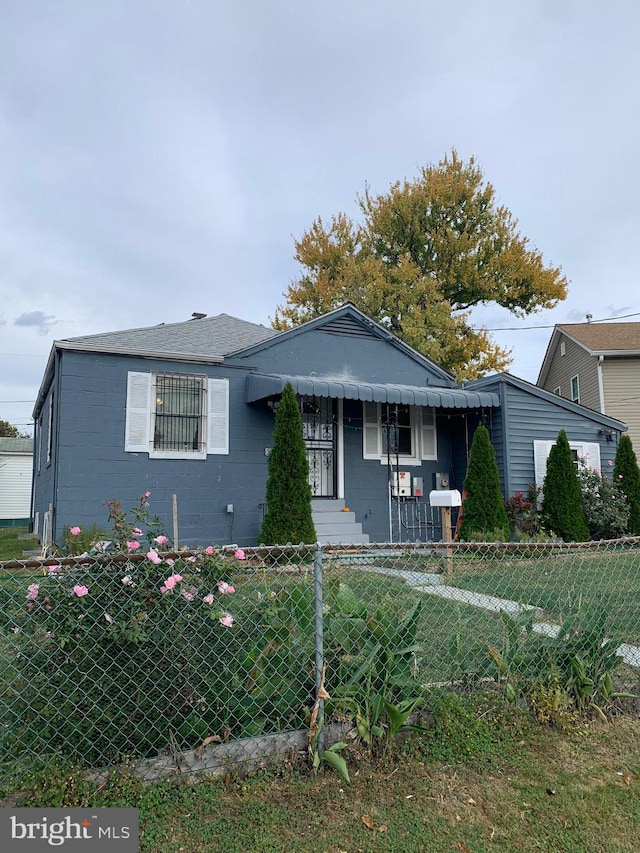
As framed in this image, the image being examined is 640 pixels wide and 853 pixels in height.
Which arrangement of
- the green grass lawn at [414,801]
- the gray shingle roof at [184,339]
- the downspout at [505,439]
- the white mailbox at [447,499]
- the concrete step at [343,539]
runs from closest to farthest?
the green grass lawn at [414,801]
the white mailbox at [447,499]
the gray shingle roof at [184,339]
the concrete step at [343,539]
the downspout at [505,439]

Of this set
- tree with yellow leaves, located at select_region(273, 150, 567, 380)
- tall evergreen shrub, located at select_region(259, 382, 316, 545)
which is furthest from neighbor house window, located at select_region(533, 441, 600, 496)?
tree with yellow leaves, located at select_region(273, 150, 567, 380)

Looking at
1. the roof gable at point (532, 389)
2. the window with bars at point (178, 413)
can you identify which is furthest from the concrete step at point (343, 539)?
the roof gable at point (532, 389)

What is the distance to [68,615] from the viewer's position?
241 cm

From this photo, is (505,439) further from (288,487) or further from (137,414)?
(137,414)

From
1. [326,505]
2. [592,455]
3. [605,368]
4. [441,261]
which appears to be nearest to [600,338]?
[605,368]

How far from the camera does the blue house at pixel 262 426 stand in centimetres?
873

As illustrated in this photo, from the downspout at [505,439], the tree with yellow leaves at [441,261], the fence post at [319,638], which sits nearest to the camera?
the fence post at [319,638]

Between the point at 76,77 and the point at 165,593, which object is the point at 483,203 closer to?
the point at 76,77

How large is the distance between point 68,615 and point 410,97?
10.3 m

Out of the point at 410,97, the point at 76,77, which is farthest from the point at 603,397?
the point at 76,77

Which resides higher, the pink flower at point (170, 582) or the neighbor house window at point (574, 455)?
the neighbor house window at point (574, 455)

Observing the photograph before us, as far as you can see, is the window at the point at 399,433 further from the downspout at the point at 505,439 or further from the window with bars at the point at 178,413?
the window with bars at the point at 178,413

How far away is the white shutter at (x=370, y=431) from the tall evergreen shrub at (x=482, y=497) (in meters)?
1.96

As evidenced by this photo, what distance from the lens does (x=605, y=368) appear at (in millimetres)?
18078
